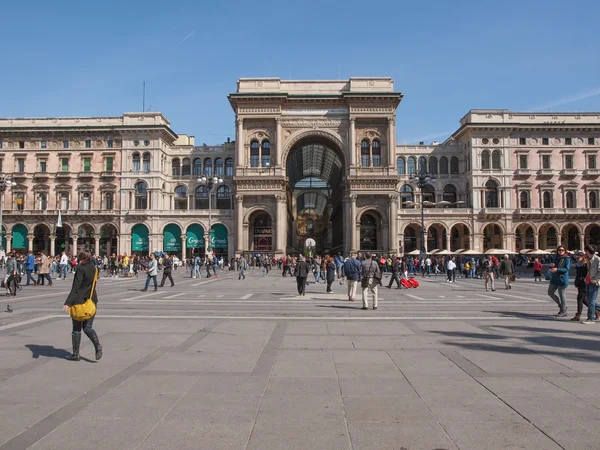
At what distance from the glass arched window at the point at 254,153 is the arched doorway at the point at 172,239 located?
44.3 feet

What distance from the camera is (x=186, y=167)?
73688 mm

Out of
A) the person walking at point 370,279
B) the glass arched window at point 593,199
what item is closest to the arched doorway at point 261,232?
the glass arched window at point 593,199

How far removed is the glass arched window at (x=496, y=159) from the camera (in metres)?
68.8

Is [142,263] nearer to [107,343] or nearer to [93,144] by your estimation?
[93,144]

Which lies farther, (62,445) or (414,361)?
(414,361)

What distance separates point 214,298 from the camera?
64.2 ft

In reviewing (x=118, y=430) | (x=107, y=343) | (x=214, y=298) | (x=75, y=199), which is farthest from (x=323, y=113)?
(x=118, y=430)

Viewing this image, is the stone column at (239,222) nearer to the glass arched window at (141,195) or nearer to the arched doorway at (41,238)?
the glass arched window at (141,195)

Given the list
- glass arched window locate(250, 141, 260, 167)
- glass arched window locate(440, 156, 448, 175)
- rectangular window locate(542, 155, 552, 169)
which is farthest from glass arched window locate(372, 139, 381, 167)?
rectangular window locate(542, 155, 552, 169)

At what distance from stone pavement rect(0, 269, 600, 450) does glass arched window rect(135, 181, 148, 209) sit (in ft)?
189

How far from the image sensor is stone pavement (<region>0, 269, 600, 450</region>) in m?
4.65

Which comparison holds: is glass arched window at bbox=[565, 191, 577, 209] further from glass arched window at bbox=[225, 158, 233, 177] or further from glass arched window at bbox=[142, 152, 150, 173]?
glass arched window at bbox=[142, 152, 150, 173]

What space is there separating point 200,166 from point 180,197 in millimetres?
5352

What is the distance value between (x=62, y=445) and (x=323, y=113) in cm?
6179
